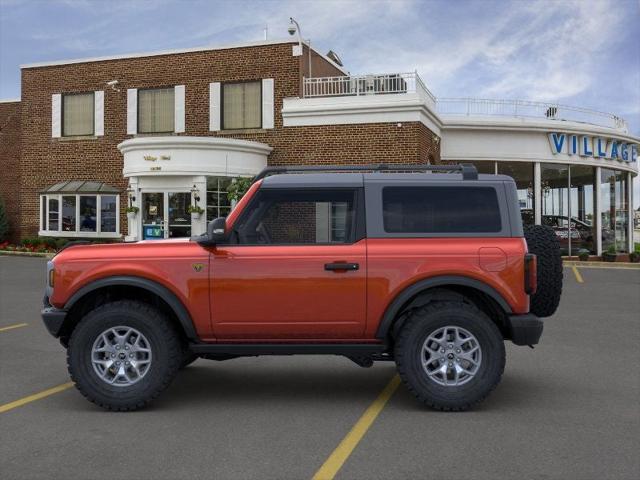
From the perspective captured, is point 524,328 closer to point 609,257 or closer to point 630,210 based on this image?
point 609,257

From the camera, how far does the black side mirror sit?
553 cm

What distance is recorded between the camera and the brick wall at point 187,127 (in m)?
23.2

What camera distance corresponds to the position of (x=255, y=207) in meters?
5.78

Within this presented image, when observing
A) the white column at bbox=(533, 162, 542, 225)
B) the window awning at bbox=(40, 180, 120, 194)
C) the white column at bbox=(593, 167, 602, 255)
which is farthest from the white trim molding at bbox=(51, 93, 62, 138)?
the white column at bbox=(593, 167, 602, 255)

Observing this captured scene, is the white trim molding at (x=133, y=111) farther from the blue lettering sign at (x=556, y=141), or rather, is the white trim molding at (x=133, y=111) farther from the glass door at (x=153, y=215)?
the blue lettering sign at (x=556, y=141)

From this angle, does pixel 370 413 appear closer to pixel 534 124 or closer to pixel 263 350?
pixel 263 350

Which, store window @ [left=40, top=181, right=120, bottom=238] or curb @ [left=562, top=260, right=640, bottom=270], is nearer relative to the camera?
curb @ [left=562, top=260, right=640, bottom=270]

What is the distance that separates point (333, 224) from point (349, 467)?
221 centimetres

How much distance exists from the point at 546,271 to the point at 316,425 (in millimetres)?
2437

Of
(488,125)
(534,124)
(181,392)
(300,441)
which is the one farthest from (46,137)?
(300,441)

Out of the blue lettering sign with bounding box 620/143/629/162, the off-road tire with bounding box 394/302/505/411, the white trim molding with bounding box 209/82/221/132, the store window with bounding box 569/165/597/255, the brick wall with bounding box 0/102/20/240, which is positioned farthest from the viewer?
the brick wall with bounding box 0/102/20/240

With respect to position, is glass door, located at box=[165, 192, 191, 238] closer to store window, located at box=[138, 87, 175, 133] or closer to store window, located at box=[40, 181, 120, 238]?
store window, located at box=[40, 181, 120, 238]

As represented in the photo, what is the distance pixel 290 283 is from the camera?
556 centimetres

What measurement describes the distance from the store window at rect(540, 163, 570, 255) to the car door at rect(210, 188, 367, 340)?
23121 mm
